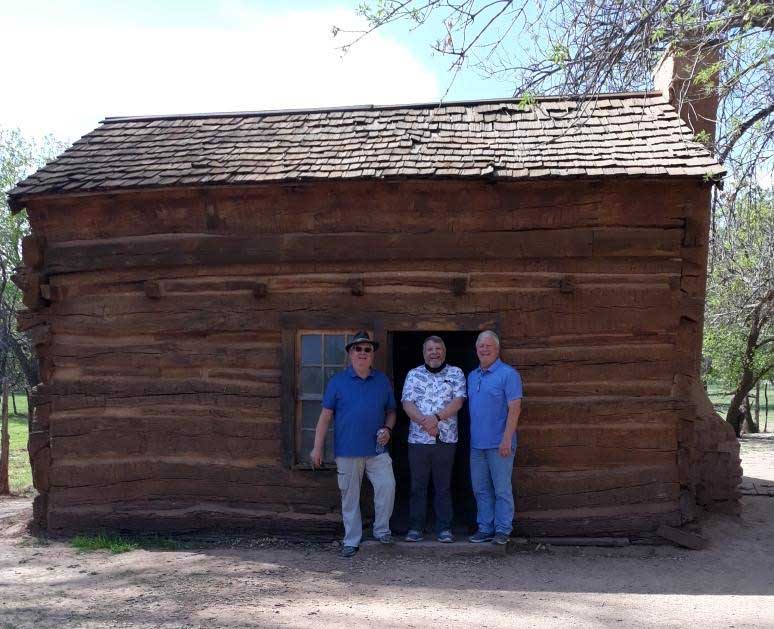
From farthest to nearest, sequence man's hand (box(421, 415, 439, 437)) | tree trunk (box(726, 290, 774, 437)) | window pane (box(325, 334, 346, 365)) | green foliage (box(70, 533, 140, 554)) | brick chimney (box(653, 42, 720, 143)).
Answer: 1. tree trunk (box(726, 290, 774, 437))
2. brick chimney (box(653, 42, 720, 143))
3. window pane (box(325, 334, 346, 365))
4. green foliage (box(70, 533, 140, 554))
5. man's hand (box(421, 415, 439, 437))

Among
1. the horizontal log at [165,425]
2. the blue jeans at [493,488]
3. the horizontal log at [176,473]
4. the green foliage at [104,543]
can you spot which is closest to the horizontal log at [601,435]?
the blue jeans at [493,488]

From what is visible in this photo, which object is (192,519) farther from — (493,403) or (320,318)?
(493,403)

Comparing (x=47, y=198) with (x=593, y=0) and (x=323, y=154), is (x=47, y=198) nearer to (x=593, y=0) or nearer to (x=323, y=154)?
(x=323, y=154)

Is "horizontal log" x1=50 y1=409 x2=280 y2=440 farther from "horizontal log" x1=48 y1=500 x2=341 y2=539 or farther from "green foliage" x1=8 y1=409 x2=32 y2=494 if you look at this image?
"green foliage" x1=8 y1=409 x2=32 y2=494

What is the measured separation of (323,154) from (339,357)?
1906 millimetres

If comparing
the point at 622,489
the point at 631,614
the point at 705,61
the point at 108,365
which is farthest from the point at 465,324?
the point at 705,61

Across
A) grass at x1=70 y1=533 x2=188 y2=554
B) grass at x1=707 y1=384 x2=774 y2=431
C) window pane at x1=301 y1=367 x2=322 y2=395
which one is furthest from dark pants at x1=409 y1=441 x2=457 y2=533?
grass at x1=707 y1=384 x2=774 y2=431

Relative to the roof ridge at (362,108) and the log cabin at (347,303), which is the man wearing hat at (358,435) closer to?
the log cabin at (347,303)

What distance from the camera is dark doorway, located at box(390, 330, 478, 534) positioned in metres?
7.71

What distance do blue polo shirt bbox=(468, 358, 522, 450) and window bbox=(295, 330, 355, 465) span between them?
135cm

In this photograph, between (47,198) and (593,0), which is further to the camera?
(47,198)

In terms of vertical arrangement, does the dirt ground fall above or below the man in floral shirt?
below

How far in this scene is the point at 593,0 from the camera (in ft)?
19.0

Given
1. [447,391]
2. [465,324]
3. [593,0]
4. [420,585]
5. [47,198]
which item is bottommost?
[420,585]
